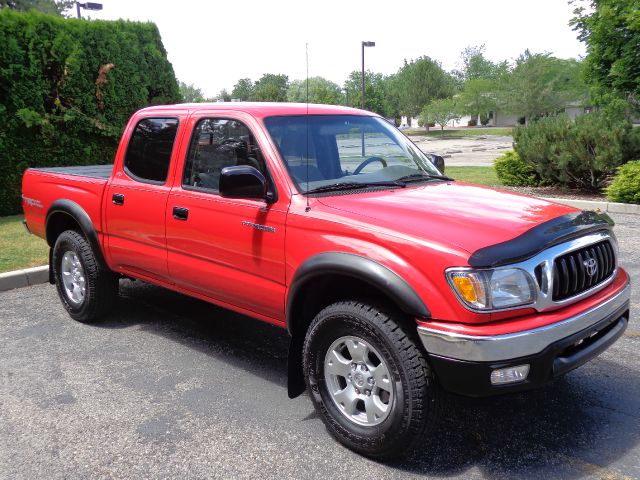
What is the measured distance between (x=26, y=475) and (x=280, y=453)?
Answer: 133 cm

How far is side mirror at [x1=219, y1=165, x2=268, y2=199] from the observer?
3.57 meters

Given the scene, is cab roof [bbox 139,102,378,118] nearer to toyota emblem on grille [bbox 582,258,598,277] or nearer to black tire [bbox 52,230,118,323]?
black tire [bbox 52,230,118,323]

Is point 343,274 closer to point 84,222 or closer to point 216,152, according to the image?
point 216,152

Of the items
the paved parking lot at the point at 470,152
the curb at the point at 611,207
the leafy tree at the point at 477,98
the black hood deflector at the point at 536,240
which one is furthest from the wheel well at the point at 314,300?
the leafy tree at the point at 477,98

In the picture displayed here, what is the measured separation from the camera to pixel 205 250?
4141 millimetres

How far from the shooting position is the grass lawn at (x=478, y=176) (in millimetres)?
14746

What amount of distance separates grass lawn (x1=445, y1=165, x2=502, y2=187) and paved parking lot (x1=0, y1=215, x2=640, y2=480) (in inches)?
385

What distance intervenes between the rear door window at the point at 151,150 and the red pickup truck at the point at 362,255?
16 millimetres

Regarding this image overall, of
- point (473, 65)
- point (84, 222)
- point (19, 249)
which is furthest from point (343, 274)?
point (473, 65)

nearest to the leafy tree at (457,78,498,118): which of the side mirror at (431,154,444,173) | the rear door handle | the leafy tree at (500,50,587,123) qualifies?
the leafy tree at (500,50,587,123)

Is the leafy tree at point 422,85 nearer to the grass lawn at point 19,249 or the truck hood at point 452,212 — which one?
the grass lawn at point 19,249

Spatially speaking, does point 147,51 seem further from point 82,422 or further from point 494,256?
point 494,256

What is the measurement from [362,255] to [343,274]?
0.15m

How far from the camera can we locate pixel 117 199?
16.1 feet
